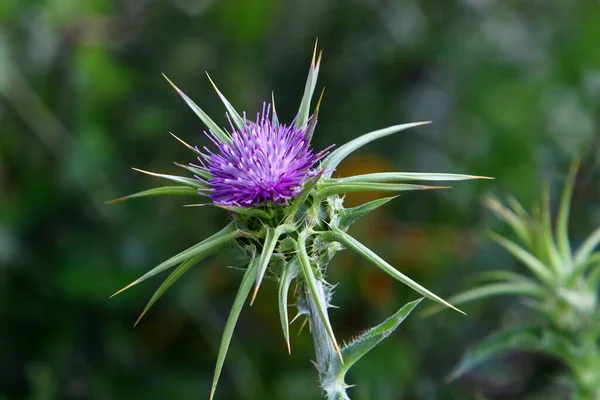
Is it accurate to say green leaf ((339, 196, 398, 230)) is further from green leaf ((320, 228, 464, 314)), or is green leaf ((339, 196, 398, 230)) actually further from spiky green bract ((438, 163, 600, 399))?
spiky green bract ((438, 163, 600, 399))

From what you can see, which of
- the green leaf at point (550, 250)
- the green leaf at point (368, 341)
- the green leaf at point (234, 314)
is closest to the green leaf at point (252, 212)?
the green leaf at point (234, 314)

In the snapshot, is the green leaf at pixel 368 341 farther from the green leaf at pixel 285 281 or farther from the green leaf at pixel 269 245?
the green leaf at pixel 269 245

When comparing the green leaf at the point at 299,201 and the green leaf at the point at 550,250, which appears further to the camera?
the green leaf at the point at 550,250

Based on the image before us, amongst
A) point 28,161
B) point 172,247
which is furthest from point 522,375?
point 28,161

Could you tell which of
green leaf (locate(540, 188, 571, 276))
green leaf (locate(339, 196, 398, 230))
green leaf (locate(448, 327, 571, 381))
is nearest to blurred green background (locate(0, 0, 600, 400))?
green leaf (locate(448, 327, 571, 381))

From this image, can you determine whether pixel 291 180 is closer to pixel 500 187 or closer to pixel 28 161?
pixel 500 187
